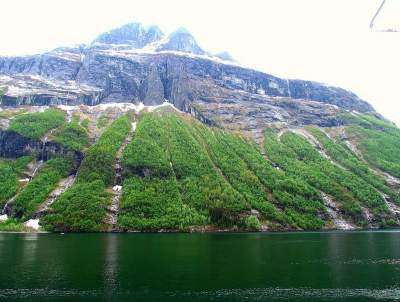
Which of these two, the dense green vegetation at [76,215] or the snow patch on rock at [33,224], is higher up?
the dense green vegetation at [76,215]

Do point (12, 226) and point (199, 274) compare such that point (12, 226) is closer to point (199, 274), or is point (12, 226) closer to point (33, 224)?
point (33, 224)

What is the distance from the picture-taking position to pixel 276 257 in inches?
3536

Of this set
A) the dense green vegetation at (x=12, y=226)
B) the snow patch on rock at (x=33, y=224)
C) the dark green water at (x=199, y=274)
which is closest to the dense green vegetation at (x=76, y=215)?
the snow patch on rock at (x=33, y=224)

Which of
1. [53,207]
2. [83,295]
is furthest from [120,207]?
[83,295]

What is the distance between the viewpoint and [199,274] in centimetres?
6988

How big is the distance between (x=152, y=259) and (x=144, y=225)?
337ft

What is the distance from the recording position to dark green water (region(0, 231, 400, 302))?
56531mm

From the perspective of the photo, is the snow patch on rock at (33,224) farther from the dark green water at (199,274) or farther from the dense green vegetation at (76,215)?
the dark green water at (199,274)

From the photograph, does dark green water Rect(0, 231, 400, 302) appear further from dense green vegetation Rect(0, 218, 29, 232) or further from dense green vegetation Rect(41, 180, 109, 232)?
dense green vegetation Rect(0, 218, 29, 232)

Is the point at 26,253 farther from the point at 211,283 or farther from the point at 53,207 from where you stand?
the point at 53,207

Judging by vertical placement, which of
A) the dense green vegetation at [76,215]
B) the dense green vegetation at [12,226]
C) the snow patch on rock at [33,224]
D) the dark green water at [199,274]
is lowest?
the dense green vegetation at [12,226]

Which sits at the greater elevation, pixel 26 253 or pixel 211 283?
pixel 211 283

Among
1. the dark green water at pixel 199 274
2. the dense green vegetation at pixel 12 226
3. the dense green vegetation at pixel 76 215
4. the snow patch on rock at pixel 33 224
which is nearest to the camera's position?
the dark green water at pixel 199 274

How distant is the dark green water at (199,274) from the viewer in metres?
56.5
